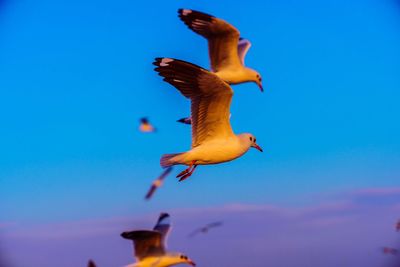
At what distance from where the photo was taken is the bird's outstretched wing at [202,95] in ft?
22.2

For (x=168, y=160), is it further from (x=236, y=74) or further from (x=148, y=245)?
(x=236, y=74)

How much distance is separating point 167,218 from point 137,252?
3.70 feet

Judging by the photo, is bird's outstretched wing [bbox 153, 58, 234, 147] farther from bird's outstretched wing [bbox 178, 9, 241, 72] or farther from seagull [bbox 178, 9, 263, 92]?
bird's outstretched wing [bbox 178, 9, 241, 72]

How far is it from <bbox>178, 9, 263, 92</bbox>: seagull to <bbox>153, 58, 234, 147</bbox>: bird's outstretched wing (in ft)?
8.46

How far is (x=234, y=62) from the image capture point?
33.8 feet

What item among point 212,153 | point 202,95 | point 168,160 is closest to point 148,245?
point 168,160

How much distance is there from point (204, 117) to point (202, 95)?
35cm

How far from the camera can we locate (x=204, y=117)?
Result: 7.36 metres

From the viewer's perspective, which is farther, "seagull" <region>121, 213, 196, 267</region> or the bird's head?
the bird's head

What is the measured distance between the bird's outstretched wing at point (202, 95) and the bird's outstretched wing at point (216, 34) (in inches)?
114

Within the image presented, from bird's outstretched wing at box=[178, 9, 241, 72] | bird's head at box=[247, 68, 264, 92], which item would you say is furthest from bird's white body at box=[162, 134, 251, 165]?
bird's head at box=[247, 68, 264, 92]

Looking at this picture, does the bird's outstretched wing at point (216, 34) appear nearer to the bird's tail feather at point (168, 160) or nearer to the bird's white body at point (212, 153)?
the bird's white body at point (212, 153)

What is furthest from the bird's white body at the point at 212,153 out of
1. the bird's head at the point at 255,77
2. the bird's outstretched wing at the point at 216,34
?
the bird's head at the point at 255,77

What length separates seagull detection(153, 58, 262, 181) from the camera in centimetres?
682
